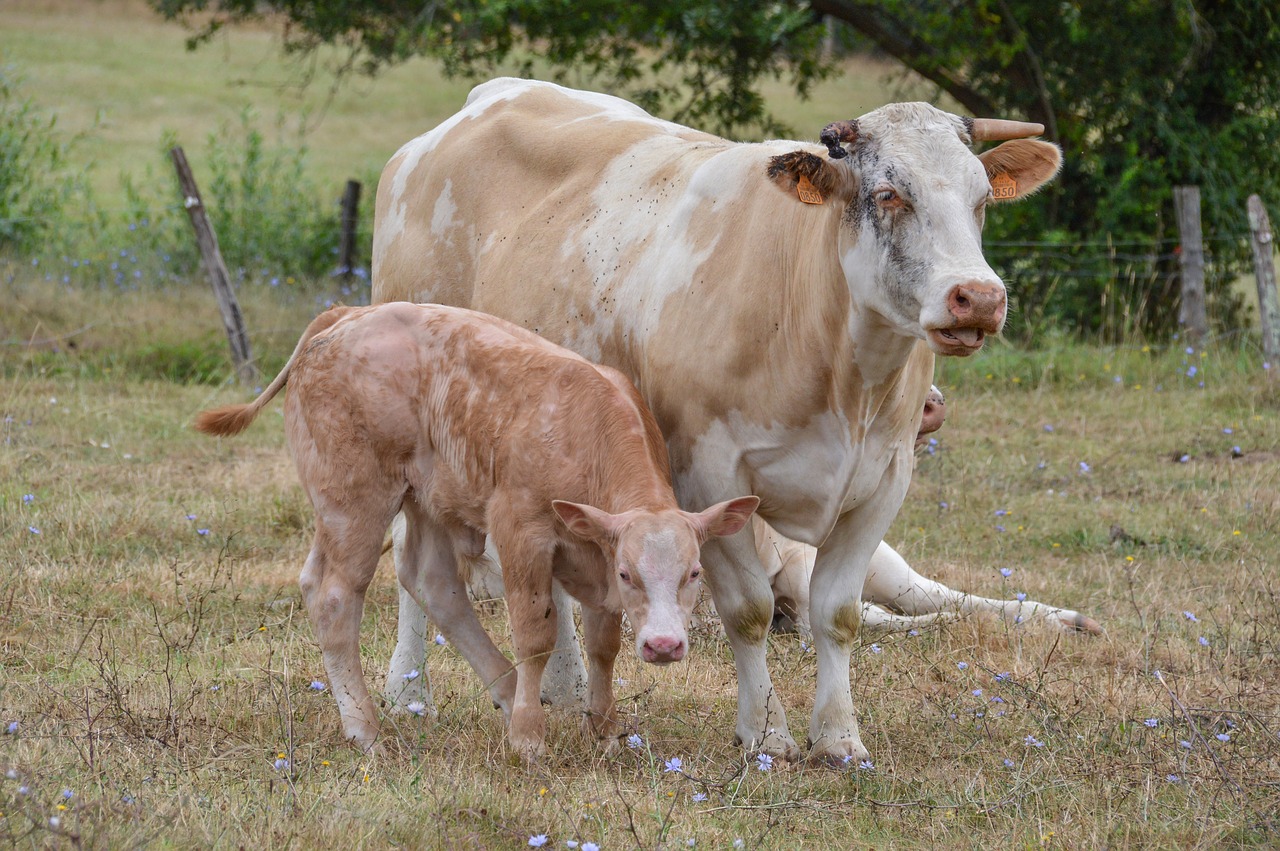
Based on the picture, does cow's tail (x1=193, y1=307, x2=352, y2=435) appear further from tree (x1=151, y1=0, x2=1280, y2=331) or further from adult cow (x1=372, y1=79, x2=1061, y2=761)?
tree (x1=151, y1=0, x2=1280, y2=331)

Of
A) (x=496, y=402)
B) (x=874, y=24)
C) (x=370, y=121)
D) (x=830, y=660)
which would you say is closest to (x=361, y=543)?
(x=496, y=402)

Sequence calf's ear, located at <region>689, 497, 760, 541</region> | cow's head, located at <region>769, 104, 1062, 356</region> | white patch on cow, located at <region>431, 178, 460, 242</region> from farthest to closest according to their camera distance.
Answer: white patch on cow, located at <region>431, 178, 460, 242</region> → calf's ear, located at <region>689, 497, 760, 541</region> → cow's head, located at <region>769, 104, 1062, 356</region>

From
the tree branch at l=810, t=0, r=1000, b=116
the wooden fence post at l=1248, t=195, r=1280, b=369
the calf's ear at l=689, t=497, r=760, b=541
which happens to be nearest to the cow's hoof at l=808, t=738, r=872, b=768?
the calf's ear at l=689, t=497, r=760, b=541

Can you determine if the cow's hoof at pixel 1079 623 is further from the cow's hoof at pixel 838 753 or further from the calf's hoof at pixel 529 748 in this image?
the calf's hoof at pixel 529 748

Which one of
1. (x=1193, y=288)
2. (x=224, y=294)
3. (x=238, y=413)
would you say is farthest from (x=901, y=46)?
(x=238, y=413)

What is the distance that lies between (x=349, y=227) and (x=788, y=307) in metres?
10.2

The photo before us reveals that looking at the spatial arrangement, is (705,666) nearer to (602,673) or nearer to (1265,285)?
(602,673)

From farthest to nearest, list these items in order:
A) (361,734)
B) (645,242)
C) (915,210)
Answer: (645,242)
(361,734)
(915,210)

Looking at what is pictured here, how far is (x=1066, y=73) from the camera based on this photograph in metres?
12.9

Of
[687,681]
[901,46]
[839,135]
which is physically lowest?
[687,681]

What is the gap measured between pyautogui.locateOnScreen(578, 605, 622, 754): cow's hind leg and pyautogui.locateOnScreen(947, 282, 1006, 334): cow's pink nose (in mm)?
1388

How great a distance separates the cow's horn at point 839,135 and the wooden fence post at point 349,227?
10.1 m

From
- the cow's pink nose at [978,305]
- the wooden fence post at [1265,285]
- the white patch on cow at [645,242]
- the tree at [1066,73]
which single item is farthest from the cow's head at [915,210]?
the tree at [1066,73]

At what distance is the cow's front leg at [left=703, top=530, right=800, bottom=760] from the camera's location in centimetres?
462
